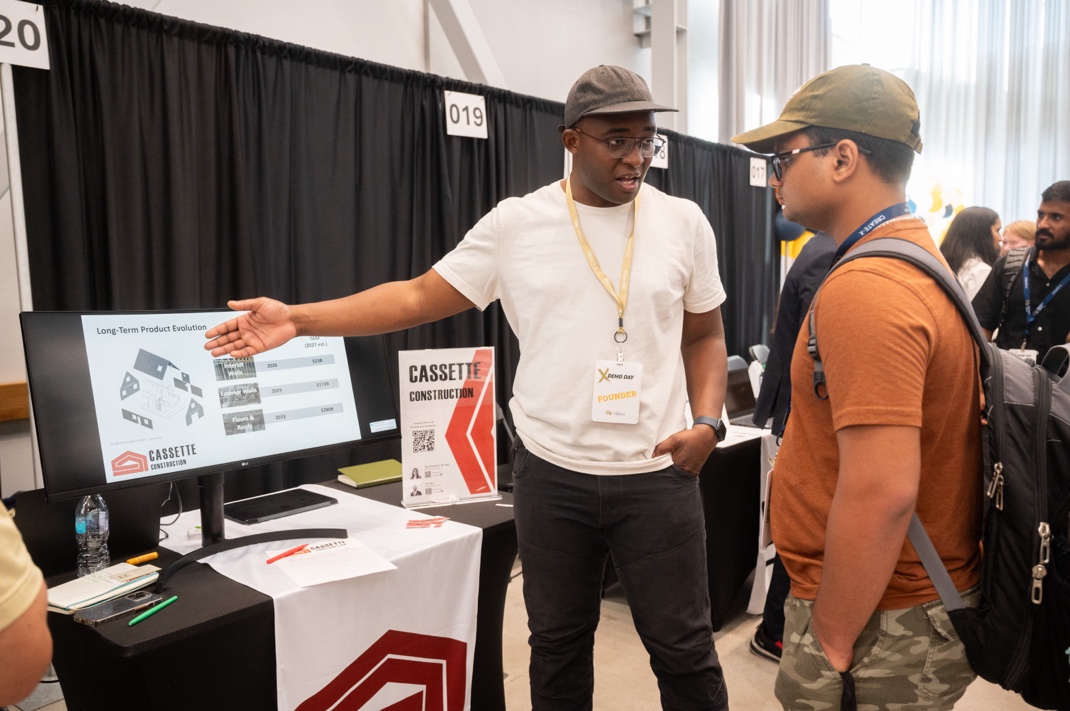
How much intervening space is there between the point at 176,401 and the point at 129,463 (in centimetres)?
15

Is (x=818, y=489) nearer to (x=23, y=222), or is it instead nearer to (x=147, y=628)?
(x=147, y=628)

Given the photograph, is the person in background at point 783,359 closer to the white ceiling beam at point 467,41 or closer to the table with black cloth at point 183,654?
the table with black cloth at point 183,654

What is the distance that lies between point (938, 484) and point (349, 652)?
114cm

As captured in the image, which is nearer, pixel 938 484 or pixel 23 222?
pixel 938 484

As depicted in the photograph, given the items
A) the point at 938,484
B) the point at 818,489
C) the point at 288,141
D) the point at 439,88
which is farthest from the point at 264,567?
the point at 439,88

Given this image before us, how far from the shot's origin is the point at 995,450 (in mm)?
986

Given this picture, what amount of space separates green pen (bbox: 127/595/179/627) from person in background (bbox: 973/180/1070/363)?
3.08 meters

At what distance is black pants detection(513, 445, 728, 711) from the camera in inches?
58.7

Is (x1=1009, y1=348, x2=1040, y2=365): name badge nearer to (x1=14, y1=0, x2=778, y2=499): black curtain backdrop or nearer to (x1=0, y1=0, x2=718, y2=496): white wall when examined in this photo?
(x1=14, y1=0, x2=778, y2=499): black curtain backdrop

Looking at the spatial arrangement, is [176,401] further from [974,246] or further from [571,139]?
[974,246]

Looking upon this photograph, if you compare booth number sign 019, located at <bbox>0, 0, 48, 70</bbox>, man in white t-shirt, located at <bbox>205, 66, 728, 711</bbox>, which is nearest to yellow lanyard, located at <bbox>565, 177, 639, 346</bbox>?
man in white t-shirt, located at <bbox>205, 66, 728, 711</bbox>

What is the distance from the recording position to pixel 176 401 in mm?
1550

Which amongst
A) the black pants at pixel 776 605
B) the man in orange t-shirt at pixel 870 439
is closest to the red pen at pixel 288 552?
the man in orange t-shirt at pixel 870 439

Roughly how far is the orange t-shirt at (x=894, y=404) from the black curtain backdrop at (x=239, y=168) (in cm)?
217
